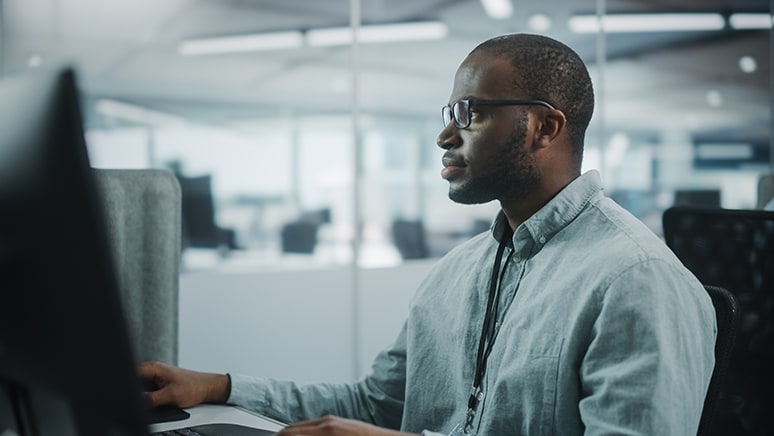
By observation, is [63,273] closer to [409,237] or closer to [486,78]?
[486,78]

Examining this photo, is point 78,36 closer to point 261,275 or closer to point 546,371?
point 261,275

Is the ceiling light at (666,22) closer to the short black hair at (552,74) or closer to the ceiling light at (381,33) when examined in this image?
the ceiling light at (381,33)

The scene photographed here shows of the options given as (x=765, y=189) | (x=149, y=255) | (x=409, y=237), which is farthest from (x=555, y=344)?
(x=409, y=237)

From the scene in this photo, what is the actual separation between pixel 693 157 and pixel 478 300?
197 inches

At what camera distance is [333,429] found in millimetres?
929

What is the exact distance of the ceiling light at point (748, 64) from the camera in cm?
475

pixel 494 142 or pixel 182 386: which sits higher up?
pixel 494 142

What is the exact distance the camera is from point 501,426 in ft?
3.55

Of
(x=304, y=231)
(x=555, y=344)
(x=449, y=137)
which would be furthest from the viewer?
(x=304, y=231)

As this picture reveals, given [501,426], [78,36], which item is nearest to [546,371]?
[501,426]

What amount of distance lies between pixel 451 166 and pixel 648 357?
0.51 m

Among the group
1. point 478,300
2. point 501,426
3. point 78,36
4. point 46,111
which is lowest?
point 501,426

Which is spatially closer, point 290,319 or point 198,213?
point 198,213

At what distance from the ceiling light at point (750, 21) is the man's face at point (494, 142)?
156 inches
